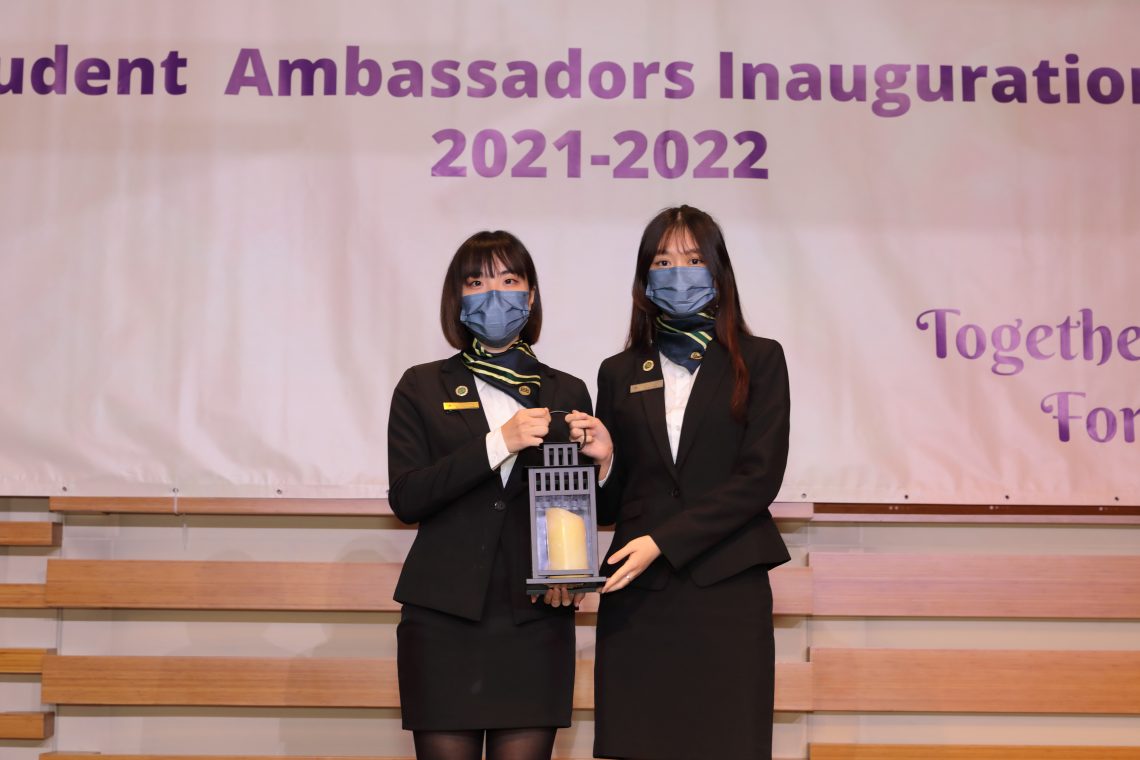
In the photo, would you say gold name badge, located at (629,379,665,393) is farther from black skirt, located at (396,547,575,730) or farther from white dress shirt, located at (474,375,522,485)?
black skirt, located at (396,547,575,730)

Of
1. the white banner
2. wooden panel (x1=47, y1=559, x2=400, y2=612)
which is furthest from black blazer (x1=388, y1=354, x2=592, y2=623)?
wooden panel (x1=47, y1=559, x2=400, y2=612)

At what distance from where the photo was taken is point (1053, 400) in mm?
3654

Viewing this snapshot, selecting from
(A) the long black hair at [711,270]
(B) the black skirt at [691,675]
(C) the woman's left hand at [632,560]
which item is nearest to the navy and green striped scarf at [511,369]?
(A) the long black hair at [711,270]

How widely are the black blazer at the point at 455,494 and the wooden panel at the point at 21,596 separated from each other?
178 centimetres

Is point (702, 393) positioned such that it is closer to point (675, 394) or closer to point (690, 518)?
point (675, 394)

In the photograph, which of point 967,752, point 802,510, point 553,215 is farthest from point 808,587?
point 553,215

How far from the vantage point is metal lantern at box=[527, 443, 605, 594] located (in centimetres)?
233

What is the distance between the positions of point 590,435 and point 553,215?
1361mm

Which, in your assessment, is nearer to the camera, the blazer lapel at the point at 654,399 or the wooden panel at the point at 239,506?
the blazer lapel at the point at 654,399

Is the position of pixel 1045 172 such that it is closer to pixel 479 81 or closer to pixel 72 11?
pixel 479 81

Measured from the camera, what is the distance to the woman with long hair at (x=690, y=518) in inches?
93.0

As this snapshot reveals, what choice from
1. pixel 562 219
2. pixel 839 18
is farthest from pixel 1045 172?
pixel 562 219

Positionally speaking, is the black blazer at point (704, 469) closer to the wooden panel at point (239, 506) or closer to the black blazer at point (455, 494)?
the black blazer at point (455, 494)

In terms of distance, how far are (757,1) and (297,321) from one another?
5.94 ft
